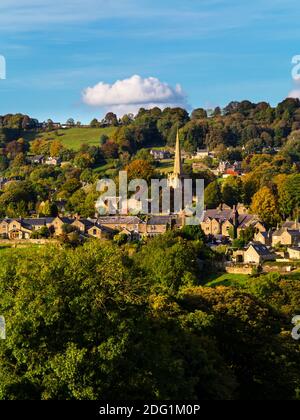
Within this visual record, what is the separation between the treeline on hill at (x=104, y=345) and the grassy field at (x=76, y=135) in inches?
3939

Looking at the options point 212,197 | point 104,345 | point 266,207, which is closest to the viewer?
point 104,345

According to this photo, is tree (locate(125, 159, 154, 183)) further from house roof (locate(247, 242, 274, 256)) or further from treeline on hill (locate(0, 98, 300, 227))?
house roof (locate(247, 242, 274, 256))

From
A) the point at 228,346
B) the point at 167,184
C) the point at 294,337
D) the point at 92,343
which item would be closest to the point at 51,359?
the point at 92,343

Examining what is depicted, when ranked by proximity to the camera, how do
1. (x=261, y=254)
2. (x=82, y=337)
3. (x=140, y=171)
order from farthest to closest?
(x=140, y=171), (x=261, y=254), (x=82, y=337)

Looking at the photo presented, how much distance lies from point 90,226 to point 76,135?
66.7m

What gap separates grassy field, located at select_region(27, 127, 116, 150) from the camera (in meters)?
124

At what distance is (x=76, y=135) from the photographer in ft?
427

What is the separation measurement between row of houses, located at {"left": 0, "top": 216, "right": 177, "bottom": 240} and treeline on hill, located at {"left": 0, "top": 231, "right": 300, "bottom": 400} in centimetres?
4117

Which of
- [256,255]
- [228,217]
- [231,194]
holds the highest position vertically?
[231,194]

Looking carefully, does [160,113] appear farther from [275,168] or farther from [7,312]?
[7,312]

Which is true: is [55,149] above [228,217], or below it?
above

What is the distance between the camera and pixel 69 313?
56.8ft

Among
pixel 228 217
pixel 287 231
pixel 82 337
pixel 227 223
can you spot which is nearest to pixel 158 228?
pixel 227 223

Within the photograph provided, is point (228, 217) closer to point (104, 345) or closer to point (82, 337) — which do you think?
point (82, 337)
